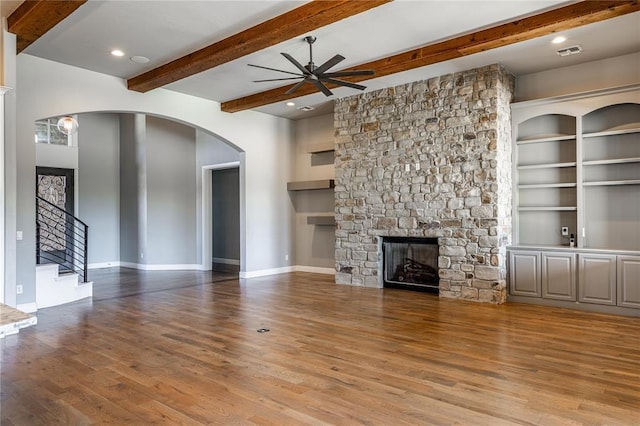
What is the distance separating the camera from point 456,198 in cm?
633

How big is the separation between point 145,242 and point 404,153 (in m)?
6.56

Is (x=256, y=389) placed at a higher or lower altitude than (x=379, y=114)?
lower

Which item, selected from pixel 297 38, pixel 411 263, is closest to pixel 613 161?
pixel 411 263

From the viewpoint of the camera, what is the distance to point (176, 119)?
7.30 m

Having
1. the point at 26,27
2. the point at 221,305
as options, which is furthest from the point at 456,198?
the point at 26,27

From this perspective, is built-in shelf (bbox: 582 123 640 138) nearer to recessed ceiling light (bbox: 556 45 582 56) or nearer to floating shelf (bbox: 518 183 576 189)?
floating shelf (bbox: 518 183 576 189)

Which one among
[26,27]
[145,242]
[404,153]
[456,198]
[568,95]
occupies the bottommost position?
[145,242]

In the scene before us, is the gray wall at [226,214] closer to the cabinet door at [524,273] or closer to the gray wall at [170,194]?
the gray wall at [170,194]

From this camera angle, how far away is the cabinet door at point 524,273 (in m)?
5.85

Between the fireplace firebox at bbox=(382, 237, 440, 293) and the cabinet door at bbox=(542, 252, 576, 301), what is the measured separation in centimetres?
154

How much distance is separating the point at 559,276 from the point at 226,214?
8174 mm

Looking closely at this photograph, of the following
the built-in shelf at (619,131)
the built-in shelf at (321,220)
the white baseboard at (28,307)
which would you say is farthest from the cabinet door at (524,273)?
the white baseboard at (28,307)

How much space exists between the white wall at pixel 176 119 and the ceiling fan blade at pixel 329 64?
3.32 meters

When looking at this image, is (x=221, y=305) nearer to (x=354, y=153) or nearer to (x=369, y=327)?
(x=369, y=327)
